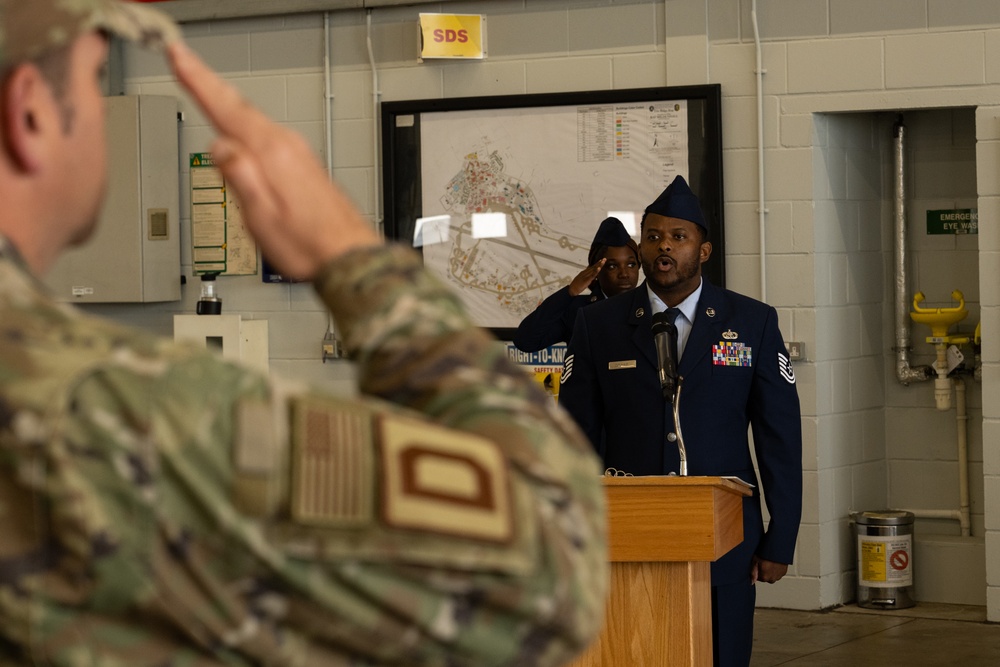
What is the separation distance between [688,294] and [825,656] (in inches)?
72.8

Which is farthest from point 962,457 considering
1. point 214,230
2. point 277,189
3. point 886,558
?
point 277,189

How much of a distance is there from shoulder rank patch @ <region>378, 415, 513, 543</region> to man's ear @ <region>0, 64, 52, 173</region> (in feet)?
0.78

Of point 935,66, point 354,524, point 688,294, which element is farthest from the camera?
point 935,66

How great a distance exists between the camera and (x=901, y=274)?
233 inches

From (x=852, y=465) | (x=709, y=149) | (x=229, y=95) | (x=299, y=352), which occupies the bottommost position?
(x=852, y=465)

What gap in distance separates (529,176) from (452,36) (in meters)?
0.73

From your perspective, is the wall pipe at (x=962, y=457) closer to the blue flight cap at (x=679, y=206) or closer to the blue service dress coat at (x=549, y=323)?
the blue service dress coat at (x=549, y=323)

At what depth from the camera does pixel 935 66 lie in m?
5.38

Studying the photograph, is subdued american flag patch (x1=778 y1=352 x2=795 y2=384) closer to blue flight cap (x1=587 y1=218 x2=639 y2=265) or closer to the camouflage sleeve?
blue flight cap (x1=587 y1=218 x2=639 y2=265)

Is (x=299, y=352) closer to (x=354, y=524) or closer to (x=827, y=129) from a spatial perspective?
(x=827, y=129)

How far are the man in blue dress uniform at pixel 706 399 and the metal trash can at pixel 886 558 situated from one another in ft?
6.70

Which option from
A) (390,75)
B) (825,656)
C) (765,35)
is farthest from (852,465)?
(390,75)

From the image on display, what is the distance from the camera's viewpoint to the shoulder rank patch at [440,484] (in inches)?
25.2

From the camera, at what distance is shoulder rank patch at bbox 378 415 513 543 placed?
2.10 ft
